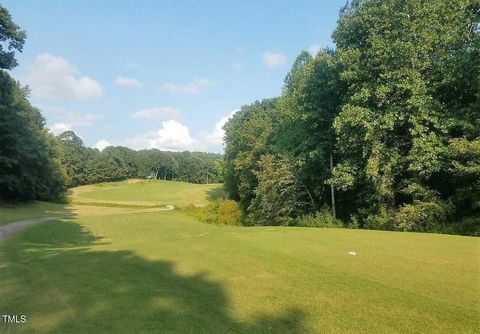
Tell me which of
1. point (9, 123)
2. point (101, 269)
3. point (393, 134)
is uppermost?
point (9, 123)

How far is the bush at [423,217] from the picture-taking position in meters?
21.5

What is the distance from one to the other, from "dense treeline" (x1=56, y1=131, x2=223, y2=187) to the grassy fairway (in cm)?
9221

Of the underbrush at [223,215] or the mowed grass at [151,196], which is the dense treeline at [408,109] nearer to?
the underbrush at [223,215]

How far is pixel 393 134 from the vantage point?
25281mm

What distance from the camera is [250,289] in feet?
25.5

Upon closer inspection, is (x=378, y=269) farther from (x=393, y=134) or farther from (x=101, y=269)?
(x=393, y=134)

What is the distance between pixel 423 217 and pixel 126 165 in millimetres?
128231

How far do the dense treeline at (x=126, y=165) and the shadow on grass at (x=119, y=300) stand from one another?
93.6 meters

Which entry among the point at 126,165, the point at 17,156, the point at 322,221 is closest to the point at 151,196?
the point at 17,156

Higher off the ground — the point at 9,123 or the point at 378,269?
the point at 9,123

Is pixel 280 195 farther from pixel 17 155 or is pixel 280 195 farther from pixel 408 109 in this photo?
pixel 17 155

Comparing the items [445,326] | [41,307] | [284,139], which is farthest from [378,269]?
[284,139]

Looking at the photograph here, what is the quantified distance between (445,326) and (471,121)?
779 inches

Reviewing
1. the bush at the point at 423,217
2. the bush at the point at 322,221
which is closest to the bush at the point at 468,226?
the bush at the point at 423,217
